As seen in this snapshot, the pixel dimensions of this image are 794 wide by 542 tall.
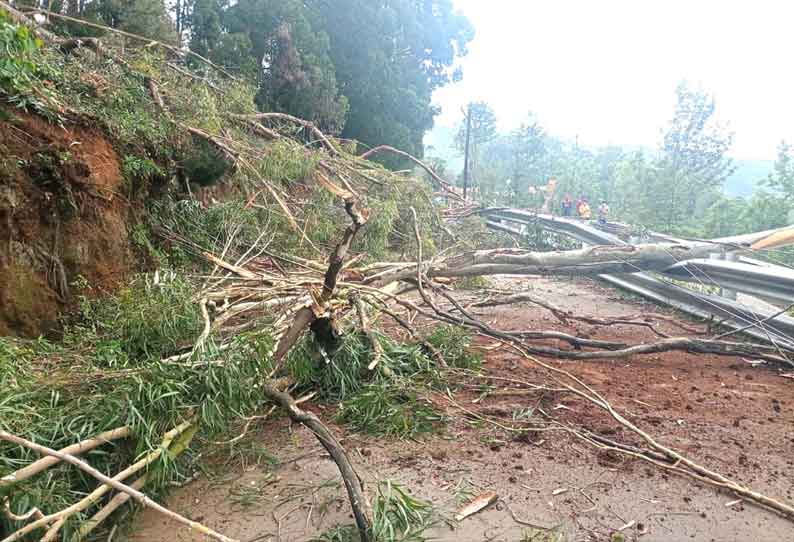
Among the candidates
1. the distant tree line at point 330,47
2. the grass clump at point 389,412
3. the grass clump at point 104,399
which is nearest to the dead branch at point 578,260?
the grass clump at point 389,412

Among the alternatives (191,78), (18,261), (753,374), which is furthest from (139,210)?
(753,374)

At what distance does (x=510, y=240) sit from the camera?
32.1 feet

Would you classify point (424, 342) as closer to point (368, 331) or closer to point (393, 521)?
point (368, 331)

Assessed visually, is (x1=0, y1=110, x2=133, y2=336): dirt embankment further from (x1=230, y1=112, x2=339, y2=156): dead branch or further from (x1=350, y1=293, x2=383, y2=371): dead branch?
(x1=230, y1=112, x2=339, y2=156): dead branch

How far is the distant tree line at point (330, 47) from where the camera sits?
1109 centimetres

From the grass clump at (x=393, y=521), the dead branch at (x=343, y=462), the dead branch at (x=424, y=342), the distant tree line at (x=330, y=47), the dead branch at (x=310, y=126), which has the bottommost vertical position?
the grass clump at (x=393, y=521)

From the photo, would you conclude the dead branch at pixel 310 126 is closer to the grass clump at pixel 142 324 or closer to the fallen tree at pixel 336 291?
the fallen tree at pixel 336 291

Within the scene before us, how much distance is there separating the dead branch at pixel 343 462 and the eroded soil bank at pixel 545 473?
0.65ft

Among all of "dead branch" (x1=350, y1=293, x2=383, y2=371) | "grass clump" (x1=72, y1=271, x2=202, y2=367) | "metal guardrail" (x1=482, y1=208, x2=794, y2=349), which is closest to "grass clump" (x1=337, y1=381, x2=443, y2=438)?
"dead branch" (x1=350, y1=293, x2=383, y2=371)

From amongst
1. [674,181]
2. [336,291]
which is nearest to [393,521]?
[336,291]

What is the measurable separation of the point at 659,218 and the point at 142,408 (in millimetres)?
23605

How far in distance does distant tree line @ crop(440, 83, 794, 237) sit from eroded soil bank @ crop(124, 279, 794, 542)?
15.9 m

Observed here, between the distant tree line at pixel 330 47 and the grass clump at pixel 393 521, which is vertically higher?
the distant tree line at pixel 330 47

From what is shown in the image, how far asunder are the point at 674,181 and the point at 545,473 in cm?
2425
